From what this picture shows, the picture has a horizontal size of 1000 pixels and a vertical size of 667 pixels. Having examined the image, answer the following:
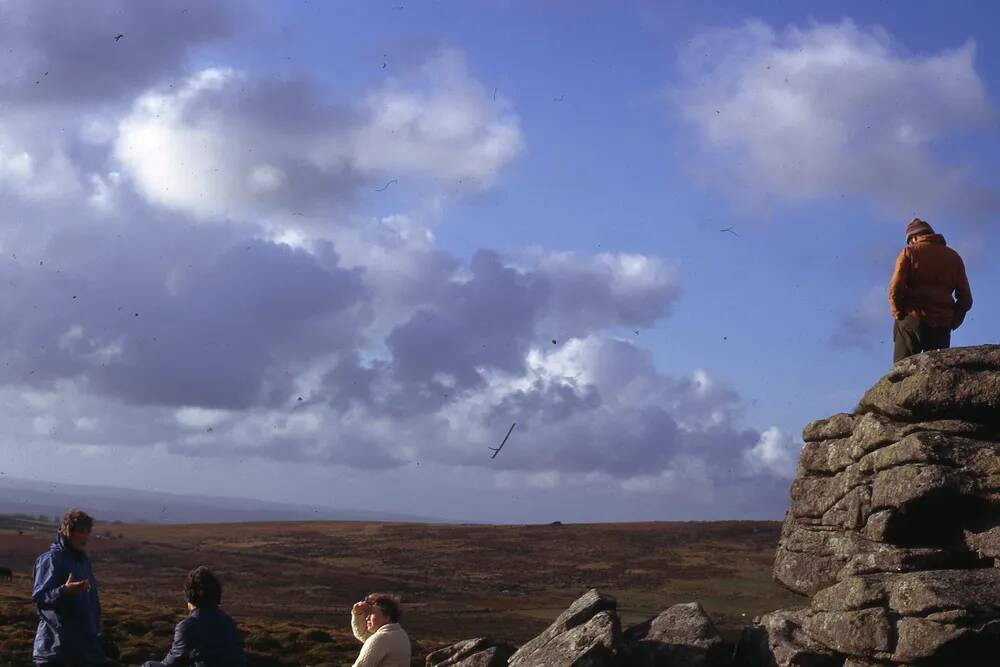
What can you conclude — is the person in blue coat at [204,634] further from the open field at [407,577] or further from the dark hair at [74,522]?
the open field at [407,577]

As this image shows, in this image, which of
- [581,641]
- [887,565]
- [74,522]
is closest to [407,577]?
[581,641]

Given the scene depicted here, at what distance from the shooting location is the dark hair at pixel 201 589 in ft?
41.6

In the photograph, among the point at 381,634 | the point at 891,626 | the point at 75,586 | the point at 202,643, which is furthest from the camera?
the point at 891,626

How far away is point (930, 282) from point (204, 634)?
48.4 feet

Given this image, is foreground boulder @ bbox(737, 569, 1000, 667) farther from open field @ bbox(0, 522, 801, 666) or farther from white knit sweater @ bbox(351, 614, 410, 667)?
white knit sweater @ bbox(351, 614, 410, 667)

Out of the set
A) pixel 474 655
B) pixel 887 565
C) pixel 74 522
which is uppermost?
pixel 74 522

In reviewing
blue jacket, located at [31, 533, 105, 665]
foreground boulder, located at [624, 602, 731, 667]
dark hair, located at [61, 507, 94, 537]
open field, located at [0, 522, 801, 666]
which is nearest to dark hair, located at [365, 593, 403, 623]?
blue jacket, located at [31, 533, 105, 665]

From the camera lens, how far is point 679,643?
18203 millimetres

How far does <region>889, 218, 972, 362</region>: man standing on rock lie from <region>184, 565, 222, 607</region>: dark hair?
13.9 meters

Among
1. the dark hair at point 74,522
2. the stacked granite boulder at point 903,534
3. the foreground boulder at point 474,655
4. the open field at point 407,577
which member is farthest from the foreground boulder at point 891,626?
the dark hair at point 74,522

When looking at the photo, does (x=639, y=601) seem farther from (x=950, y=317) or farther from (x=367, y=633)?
(x=367, y=633)

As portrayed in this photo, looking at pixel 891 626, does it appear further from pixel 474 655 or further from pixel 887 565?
pixel 474 655

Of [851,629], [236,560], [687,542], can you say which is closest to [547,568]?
[687,542]

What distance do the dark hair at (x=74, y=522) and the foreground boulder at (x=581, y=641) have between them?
7.73 m
